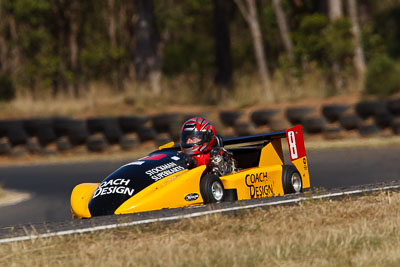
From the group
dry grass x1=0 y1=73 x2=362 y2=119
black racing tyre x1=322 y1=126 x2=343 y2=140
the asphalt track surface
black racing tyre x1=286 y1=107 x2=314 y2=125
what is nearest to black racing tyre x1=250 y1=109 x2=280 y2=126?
black racing tyre x1=286 y1=107 x2=314 y2=125

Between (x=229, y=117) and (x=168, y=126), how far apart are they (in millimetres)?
1358

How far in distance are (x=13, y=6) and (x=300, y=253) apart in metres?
36.4

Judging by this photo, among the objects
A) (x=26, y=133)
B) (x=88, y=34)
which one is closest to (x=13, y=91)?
(x=26, y=133)

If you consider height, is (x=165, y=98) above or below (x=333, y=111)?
above

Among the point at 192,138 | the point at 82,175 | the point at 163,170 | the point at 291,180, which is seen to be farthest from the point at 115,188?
the point at 82,175

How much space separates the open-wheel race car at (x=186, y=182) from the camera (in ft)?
24.5

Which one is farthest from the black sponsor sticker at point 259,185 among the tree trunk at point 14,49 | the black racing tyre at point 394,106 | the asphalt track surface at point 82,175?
the tree trunk at point 14,49

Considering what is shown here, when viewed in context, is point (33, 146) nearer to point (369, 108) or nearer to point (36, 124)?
point (36, 124)

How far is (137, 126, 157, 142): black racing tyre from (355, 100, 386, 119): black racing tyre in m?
4.33

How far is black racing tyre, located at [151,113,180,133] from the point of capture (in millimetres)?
16484

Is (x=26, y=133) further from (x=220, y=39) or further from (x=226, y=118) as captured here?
(x=220, y=39)

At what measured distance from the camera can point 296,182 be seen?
29.3ft

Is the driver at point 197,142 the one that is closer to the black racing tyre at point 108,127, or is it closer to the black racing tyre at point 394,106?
the black racing tyre at point 394,106

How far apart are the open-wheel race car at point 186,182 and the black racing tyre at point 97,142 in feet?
27.0
